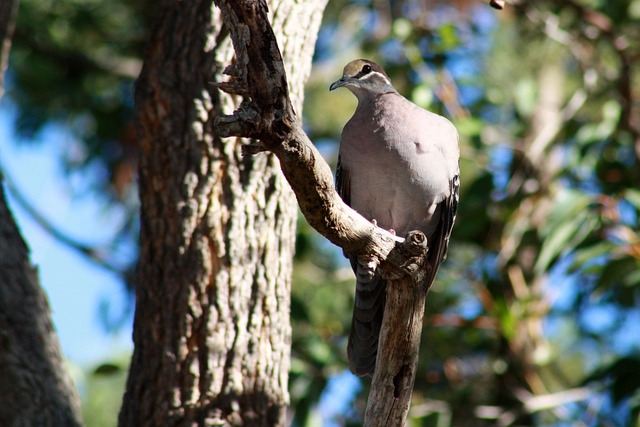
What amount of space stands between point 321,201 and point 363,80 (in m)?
1.53

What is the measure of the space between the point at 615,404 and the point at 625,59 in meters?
2.25

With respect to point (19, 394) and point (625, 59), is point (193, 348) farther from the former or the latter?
point (625, 59)

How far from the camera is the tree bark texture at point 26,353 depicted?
3.25 meters

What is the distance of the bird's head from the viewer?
3.92 meters

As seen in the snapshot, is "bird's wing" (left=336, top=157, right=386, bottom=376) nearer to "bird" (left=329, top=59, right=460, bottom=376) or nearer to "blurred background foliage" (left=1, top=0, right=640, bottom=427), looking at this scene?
"bird" (left=329, top=59, right=460, bottom=376)

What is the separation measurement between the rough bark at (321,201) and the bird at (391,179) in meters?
0.53

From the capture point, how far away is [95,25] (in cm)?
655

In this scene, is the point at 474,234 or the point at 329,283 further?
the point at 329,283

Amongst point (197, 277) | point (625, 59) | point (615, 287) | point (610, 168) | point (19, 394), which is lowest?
point (19, 394)

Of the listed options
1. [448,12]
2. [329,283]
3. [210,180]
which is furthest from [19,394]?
[448,12]

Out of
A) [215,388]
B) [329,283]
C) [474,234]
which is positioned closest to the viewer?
[215,388]

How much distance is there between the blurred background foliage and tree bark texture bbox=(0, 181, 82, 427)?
0.85 meters

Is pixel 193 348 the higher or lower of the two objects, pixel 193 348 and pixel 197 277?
the lower

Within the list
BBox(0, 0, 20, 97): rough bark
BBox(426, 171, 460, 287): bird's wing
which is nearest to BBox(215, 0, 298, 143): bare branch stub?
BBox(426, 171, 460, 287): bird's wing
